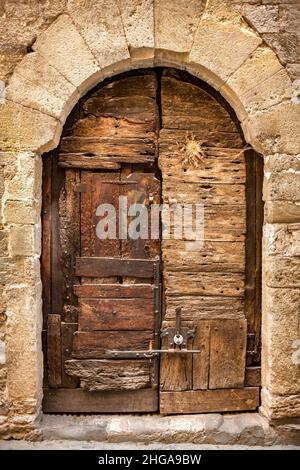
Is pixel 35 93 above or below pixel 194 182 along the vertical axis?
above

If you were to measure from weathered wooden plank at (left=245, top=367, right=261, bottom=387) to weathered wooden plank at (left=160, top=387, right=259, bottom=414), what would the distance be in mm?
28

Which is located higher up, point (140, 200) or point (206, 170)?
point (206, 170)

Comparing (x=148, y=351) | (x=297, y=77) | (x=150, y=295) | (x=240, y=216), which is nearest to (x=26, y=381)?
(x=148, y=351)

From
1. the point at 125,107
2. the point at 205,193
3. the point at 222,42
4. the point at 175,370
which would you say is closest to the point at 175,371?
the point at 175,370

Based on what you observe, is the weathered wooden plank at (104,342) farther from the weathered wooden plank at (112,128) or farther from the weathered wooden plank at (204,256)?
the weathered wooden plank at (112,128)

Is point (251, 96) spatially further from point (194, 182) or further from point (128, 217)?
point (128, 217)

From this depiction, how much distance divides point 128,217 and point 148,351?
987 millimetres

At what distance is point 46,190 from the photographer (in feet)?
8.89

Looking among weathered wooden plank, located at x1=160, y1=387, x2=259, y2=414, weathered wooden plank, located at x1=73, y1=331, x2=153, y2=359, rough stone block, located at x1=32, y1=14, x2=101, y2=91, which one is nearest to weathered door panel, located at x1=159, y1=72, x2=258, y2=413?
weathered wooden plank, located at x1=160, y1=387, x2=259, y2=414

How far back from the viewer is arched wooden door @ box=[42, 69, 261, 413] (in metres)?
2.70

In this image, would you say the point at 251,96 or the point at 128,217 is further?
the point at 128,217

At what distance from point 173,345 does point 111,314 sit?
508 mm

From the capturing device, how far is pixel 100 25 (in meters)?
2.45

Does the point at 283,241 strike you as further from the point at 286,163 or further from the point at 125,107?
the point at 125,107
